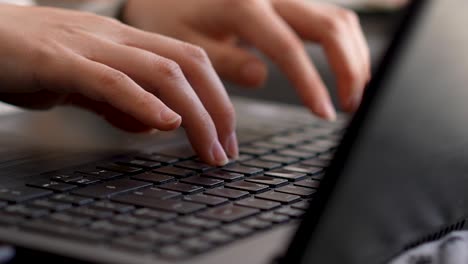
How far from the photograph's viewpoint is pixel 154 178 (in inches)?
19.2

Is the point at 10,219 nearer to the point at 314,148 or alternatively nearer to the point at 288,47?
the point at 314,148

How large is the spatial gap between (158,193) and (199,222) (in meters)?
0.07

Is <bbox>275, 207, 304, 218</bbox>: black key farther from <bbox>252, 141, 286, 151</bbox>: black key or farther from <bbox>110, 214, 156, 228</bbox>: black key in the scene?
<bbox>252, 141, 286, 151</bbox>: black key

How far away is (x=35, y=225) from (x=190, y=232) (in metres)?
0.08

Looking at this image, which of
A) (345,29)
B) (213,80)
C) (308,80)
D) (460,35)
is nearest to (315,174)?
(213,80)

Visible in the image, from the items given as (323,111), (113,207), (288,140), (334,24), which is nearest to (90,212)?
(113,207)

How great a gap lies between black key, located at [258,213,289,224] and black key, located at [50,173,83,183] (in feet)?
0.46

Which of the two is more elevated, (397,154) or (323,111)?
(397,154)

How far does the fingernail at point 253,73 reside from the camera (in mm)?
913

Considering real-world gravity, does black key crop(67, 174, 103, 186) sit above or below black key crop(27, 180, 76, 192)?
below

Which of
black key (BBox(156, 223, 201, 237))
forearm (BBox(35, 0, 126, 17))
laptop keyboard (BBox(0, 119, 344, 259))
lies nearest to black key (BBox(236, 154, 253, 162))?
laptop keyboard (BBox(0, 119, 344, 259))

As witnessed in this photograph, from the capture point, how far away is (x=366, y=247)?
0.30 m

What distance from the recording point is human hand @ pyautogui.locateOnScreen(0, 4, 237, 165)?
0.53 metres

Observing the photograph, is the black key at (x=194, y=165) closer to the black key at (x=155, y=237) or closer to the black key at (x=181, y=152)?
the black key at (x=181, y=152)
